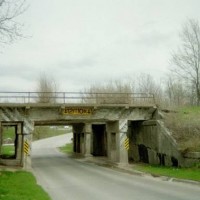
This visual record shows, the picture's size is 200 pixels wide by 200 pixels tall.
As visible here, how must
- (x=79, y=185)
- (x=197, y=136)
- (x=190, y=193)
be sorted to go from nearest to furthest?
(x=190, y=193)
(x=79, y=185)
(x=197, y=136)

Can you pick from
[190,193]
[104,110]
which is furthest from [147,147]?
[190,193]

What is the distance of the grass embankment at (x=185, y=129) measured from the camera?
2925 centimetres

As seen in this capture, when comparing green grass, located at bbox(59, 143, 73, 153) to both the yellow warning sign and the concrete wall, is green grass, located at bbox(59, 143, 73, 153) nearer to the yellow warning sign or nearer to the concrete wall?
the concrete wall

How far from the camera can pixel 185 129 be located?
3256 cm

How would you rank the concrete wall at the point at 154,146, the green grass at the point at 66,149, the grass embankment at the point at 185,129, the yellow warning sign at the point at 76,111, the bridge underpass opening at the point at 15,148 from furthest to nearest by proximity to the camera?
the green grass at the point at 66,149
the bridge underpass opening at the point at 15,148
the yellow warning sign at the point at 76,111
the concrete wall at the point at 154,146
the grass embankment at the point at 185,129

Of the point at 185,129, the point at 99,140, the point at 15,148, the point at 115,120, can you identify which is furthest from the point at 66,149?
the point at 185,129

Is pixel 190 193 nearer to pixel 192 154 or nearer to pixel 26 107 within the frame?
pixel 192 154

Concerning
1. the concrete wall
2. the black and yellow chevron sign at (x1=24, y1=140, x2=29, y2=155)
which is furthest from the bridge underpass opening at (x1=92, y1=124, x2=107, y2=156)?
the black and yellow chevron sign at (x1=24, y1=140, x2=29, y2=155)

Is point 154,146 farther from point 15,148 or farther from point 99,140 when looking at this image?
point 15,148

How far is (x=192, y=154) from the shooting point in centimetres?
2762

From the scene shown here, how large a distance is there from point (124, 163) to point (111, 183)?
1418 centimetres

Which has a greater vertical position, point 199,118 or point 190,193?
point 199,118

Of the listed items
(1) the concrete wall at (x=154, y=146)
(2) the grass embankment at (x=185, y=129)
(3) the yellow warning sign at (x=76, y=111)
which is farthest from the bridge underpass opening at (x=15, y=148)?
(2) the grass embankment at (x=185, y=129)

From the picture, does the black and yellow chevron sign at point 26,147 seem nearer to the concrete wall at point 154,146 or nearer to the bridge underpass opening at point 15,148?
the bridge underpass opening at point 15,148
